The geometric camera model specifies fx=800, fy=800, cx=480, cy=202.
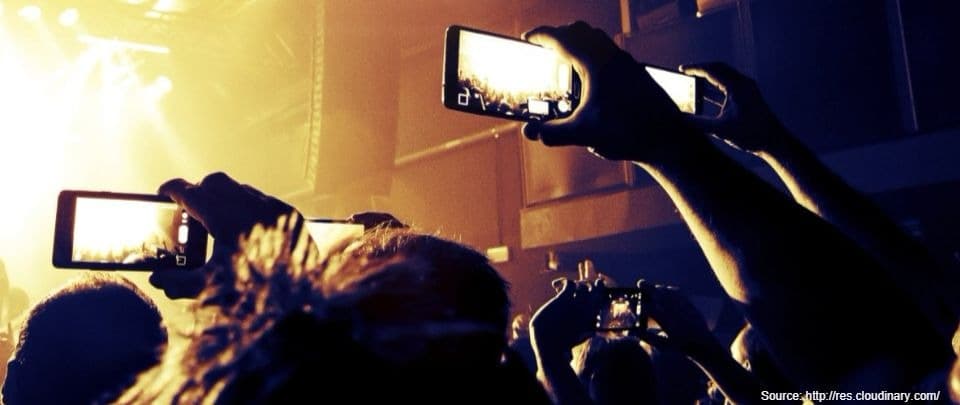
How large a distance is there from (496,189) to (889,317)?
19.5 feet

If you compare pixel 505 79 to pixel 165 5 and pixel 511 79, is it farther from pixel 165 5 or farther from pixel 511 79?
pixel 165 5

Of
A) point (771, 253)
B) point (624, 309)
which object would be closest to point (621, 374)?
point (624, 309)

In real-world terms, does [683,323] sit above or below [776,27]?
below

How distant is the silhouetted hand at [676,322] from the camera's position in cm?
161

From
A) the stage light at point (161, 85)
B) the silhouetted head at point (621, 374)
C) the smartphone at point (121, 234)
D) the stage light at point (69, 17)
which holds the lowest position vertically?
the silhouetted head at point (621, 374)

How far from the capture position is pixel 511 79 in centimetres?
150

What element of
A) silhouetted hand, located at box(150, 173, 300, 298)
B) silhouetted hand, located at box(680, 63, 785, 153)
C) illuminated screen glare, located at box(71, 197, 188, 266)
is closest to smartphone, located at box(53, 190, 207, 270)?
illuminated screen glare, located at box(71, 197, 188, 266)

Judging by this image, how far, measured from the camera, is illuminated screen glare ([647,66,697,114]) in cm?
176

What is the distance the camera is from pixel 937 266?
1352 millimetres

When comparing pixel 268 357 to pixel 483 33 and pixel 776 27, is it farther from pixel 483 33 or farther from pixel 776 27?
pixel 776 27

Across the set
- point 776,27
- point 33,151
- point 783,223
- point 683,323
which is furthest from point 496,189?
point 33,151

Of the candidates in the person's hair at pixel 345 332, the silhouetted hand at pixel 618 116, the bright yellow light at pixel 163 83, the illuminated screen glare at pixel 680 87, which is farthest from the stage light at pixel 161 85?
the person's hair at pixel 345 332

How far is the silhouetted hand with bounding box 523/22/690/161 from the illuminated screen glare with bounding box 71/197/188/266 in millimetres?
852

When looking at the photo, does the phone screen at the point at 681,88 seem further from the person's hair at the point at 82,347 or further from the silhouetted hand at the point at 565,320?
the person's hair at the point at 82,347
